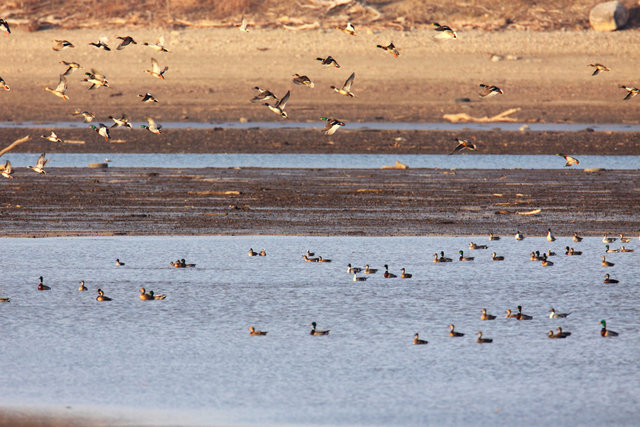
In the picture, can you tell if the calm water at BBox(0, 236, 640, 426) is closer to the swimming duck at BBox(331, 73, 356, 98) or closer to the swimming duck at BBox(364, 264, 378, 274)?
the swimming duck at BBox(364, 264, 378, 274)

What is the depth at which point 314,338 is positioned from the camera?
13.4 m

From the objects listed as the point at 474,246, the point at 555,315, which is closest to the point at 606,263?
the point at 474,246

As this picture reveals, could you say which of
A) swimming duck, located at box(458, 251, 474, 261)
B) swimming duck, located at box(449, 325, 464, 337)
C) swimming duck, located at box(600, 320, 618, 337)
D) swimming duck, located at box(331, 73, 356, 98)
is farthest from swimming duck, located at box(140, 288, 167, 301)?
swimming duck, located at box(600, 320, 618, 337)

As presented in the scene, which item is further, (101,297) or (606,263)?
(606,263)

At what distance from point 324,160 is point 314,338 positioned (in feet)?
63.9

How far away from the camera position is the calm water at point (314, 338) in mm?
10680

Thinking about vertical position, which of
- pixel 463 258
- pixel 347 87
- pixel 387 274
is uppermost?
pixel 347 87

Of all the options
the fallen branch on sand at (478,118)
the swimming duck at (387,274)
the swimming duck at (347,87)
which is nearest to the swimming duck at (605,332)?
the swimming duck at (387,274)

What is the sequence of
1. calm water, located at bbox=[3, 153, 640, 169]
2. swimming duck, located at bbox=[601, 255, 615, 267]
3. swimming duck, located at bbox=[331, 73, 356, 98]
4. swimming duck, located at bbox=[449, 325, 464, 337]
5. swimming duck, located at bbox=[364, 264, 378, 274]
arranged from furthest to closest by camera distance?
calm water, located at bbox=[3, 153, 640, 169], swimming duck, located at bbox=[331, 73, 356, 98], swimming duck, located at bbox=[601, 255, 615, 267], swimming duck, located at bbox=[364, 264, 378, 274], swimming duck, located at bbox=[449, 325, 464, 337]

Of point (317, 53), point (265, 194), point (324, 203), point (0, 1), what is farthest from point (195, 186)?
point (0, 1)

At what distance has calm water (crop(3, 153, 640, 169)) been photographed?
31281 millimetres

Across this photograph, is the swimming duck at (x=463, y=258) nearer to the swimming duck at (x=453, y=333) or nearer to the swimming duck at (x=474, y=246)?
the swimming duck at (x=474, y=246)

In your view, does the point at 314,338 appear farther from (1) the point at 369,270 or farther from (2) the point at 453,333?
(1) the point at 369,270

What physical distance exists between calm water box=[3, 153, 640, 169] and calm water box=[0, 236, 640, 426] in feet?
36.6
